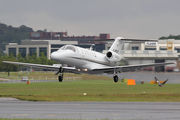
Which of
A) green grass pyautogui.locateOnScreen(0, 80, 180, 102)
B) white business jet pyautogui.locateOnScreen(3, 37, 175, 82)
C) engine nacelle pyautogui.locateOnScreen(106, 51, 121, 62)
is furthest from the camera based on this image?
green grass pyautogui.locateOnScreen(0, 80, 180, 102)

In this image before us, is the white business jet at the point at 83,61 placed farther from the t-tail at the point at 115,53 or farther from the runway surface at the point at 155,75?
the runway surface at the point at 155,75

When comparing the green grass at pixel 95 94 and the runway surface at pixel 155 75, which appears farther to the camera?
the runway surface at pixel 155 75

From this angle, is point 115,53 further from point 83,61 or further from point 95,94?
point 95,94

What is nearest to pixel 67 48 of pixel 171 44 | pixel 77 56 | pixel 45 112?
pixel 77 56

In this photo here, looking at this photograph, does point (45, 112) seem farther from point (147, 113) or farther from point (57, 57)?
point (147, 113)

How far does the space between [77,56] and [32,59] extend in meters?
135

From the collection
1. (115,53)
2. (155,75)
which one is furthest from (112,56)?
(155,75)

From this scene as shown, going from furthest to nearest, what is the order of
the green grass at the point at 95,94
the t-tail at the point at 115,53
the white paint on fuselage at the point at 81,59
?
1. the green grass at the point at 95,94
2. the t-tail at the point at 115,53
3. the white paint on fuselage at the point at 81,59

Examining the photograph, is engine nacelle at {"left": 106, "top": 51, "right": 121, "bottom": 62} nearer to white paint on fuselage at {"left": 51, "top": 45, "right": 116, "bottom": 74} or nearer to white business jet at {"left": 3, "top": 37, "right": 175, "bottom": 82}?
white business jet at {"left": 3, "top": 37, "right": 175, "bottom": 82}

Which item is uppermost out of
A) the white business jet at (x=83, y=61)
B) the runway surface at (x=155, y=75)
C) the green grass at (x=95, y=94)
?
the white business jet at (x=83, y=61)

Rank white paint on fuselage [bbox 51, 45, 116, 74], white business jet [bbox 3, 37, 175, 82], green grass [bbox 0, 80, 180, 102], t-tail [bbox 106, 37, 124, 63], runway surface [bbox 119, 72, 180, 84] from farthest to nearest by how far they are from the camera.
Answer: runway surface [bbox 119, 72, 180, 84]
green grass [bbox 0, 80, 180, 102]
t-tail [bbox 106, 37, 124, 63]
white business jet [bbox 3, 37, 175, 82]
white paint on fuselage [bbox 51, 45, 116, 74]

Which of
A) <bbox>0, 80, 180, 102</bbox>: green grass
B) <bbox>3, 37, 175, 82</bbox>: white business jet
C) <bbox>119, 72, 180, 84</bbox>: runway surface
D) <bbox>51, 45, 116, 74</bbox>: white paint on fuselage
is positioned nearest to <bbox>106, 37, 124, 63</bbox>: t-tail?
<bbox>3, 37, 175, 82</bbox>: white business jet

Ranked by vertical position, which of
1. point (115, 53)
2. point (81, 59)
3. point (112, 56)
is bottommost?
point (81, 59)

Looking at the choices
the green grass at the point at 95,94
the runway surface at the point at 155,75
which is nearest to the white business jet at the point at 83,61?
the green grass at the point at 95,94
